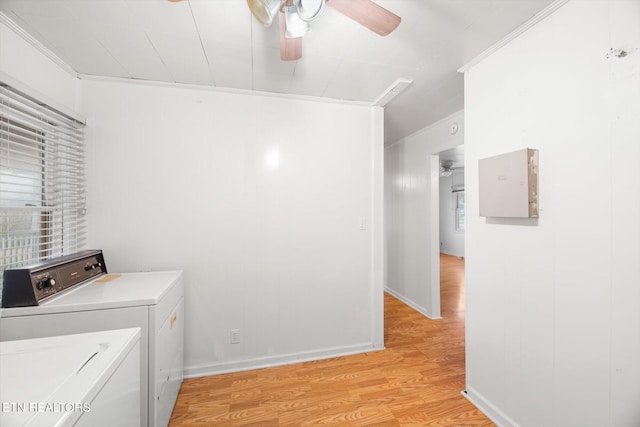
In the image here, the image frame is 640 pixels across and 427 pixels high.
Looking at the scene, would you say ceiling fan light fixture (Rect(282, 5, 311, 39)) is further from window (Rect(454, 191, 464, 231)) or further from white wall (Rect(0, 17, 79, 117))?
window (Rect(454, 191, 464, 231))

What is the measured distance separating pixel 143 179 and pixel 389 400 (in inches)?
98.8

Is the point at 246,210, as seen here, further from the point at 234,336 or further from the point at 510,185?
the point at 510,185

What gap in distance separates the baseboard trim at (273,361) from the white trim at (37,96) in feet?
6.80

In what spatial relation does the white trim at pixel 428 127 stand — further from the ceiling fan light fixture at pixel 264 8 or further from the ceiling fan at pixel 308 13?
the ceiling fan light fixture at pixel 264 8

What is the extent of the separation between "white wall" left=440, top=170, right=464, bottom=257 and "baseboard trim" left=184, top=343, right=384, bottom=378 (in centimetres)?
633

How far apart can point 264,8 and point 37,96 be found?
5.00 feet

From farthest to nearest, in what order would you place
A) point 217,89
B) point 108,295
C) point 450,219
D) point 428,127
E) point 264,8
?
point 450,219
point 428,127
point 217,89
point 108,295
point 264,8

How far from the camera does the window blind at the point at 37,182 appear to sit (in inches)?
54.3

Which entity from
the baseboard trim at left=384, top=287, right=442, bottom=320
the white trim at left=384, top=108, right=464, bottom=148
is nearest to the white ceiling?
the white trim at left=384, top=108, right=464, bottom=148

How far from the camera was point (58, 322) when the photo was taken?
1.25 meters

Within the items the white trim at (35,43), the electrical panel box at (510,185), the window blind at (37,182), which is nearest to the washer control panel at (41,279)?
the window blind at (37,182)

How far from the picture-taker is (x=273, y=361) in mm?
2207

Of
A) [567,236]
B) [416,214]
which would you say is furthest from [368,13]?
[416,214]

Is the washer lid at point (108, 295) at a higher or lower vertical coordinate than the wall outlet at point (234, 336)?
higher
